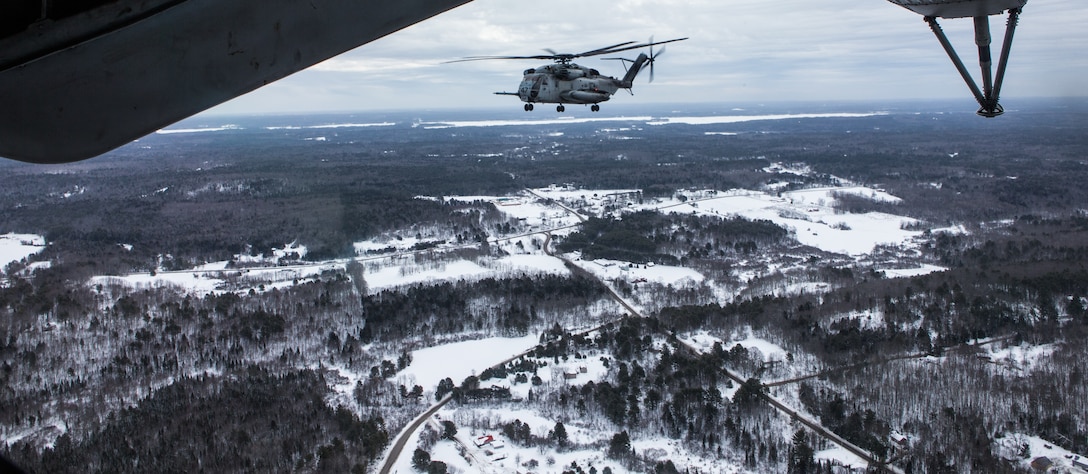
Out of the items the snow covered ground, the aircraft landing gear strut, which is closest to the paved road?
the aircraft landing gear strut

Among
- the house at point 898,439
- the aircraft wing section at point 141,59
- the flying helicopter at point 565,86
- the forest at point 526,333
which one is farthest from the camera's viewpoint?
the forest at point 526,333

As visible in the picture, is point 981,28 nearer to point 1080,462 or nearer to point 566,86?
point 566,86

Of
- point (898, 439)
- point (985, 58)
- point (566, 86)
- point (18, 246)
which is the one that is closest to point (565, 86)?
point (566, 86)

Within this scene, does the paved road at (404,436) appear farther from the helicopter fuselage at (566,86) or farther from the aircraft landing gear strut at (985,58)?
the aircraft landing gear strut at (985,58)

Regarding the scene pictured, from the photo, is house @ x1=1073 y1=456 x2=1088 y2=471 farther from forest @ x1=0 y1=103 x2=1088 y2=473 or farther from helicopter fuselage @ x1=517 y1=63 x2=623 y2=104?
helicopter fuselage @ x1=517 y1=63 x2=623 y2=104

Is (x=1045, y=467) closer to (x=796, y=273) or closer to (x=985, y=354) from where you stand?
(x=985, y=354)

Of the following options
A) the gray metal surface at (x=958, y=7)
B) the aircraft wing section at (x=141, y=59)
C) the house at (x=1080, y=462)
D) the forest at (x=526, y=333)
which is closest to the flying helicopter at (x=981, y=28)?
the gray metal surface at (x=958, y=7)
